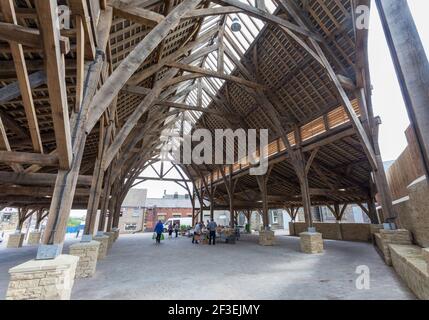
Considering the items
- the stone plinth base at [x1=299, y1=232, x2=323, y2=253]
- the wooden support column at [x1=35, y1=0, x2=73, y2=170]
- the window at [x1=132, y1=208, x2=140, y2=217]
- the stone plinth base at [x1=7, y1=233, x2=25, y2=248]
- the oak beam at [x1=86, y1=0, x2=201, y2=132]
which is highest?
the oak beam at [x1=86, y1=0, x2=201, y2=132]

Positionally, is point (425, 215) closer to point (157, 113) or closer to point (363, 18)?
point (363, 18)

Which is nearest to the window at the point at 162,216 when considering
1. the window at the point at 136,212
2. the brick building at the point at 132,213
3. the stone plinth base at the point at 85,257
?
the brick building at the point at 132,213

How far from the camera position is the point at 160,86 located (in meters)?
7.84

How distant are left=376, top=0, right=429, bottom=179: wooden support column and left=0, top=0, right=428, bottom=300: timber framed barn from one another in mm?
3509

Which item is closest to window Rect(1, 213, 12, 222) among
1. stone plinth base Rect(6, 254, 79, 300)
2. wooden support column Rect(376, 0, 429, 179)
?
stone plinth base Rect(6, 254, 79, 300)

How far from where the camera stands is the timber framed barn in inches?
119

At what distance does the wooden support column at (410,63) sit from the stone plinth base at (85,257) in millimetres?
6689

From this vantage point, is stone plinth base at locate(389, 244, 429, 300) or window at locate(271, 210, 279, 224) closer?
stone plinth base at locate(389, 244, 429, 300)

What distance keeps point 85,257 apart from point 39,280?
2.91 metres

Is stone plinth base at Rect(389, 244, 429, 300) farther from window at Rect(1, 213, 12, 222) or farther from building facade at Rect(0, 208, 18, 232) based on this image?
window at Rect(1, 213, 12, 222)

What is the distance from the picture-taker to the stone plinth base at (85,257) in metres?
5.17

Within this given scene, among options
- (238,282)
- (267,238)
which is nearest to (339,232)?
(267,238)

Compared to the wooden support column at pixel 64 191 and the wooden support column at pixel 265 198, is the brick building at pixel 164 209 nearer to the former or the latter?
the wooden support column at pixel 265 198

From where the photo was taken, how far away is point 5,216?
27922 mm
